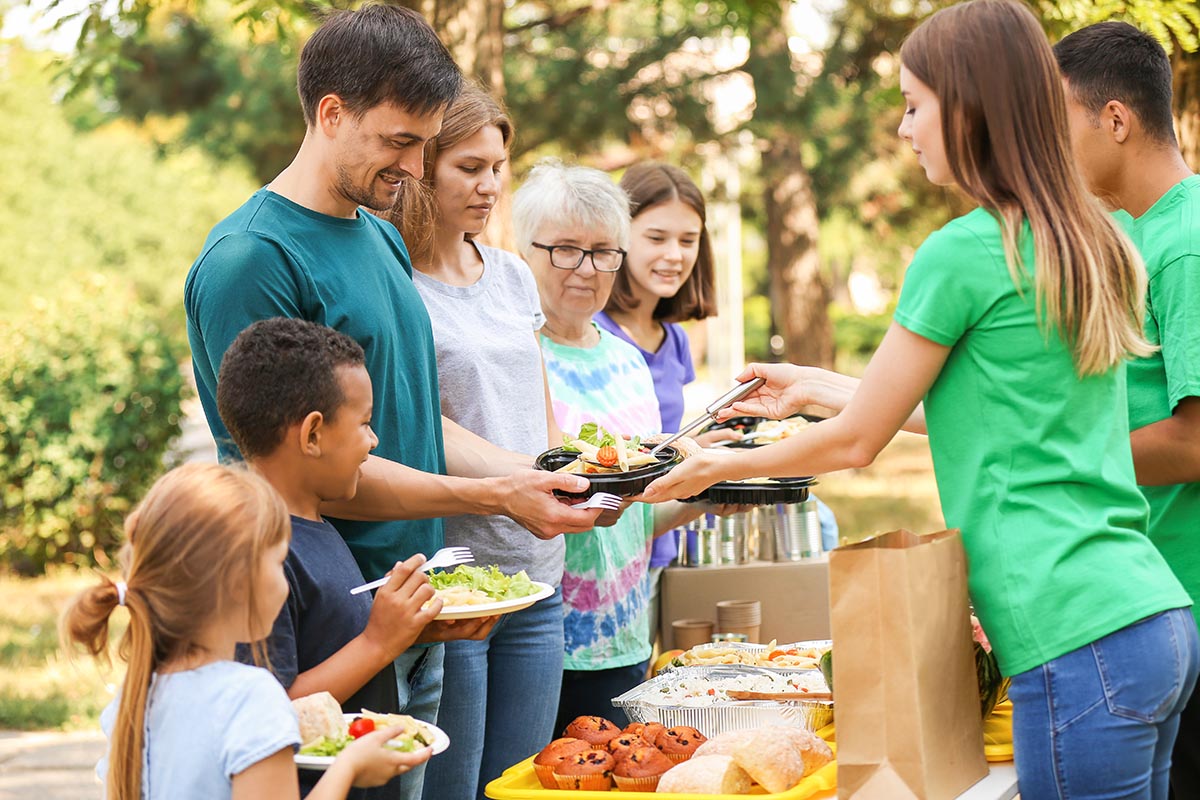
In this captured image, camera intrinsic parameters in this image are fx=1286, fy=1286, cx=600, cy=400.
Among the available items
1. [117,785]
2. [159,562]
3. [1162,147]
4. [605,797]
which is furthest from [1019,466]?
[117,785]

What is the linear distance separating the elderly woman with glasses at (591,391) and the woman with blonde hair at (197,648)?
5.23ft

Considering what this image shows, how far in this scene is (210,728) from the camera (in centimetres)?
197

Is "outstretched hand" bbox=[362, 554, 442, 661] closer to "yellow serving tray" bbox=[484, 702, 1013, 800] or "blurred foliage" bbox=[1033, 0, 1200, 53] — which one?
"yellow serving tray" bbox=[484, 702, 1013, 800]

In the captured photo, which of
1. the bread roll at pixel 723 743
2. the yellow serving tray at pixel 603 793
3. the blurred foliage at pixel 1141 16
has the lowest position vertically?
the yellow serving tray at pixel 603 793

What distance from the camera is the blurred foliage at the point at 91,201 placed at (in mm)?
23125

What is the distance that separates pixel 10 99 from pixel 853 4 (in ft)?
57.4

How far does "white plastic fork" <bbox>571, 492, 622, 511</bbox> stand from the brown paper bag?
2.65 ft

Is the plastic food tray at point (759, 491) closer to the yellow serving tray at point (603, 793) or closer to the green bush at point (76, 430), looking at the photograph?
the yellow serving tray at point (603, 793)

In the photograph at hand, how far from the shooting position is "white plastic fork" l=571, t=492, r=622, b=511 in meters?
2.93

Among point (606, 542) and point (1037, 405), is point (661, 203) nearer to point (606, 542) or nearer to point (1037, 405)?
point (606, 542)

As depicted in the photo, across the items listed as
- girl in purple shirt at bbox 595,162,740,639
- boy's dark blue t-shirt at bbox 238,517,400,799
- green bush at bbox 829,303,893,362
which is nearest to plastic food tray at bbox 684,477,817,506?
girl in purple shirt at bbox 595,162,740,639

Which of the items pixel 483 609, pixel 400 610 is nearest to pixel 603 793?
pixel 483 609

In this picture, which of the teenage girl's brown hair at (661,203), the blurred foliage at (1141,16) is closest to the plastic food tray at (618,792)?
the teenage girl's brown hair at (661,203)

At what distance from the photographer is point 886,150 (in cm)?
1393
